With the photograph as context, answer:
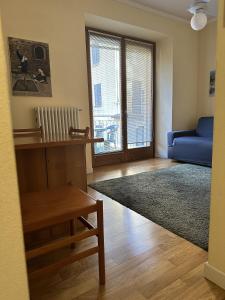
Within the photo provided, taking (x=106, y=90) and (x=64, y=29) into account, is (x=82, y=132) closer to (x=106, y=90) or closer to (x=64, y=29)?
(x=64, y=29)

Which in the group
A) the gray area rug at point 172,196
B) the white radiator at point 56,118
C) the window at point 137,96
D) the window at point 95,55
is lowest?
the gray area rug at point 172,196

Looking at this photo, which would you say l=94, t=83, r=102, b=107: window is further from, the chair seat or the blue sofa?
the chair seat

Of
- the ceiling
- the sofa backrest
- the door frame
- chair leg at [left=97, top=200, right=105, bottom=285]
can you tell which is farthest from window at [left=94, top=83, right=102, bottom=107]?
chair leg at [left=97, top=200, right=105, bottom=285]

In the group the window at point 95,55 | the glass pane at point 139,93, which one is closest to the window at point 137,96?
the glass pane at point 139,93

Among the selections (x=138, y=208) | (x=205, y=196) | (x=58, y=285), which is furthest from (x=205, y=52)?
(x=58, y=285)

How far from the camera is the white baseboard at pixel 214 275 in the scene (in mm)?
1156

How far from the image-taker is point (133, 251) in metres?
1.50

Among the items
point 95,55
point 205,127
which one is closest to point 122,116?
point 95,55

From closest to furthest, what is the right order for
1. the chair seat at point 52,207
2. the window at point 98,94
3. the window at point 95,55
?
the chair seat at point 52,207 < the window at point 95,55 < the window at point 98,94

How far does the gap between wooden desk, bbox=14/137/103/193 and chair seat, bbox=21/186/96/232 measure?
0.22m

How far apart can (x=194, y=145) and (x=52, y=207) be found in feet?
10.2

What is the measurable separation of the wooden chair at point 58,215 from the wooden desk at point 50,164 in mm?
225

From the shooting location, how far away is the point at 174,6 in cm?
371

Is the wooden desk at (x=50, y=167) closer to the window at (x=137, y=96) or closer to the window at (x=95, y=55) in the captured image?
the window at (x=95, y=55)
